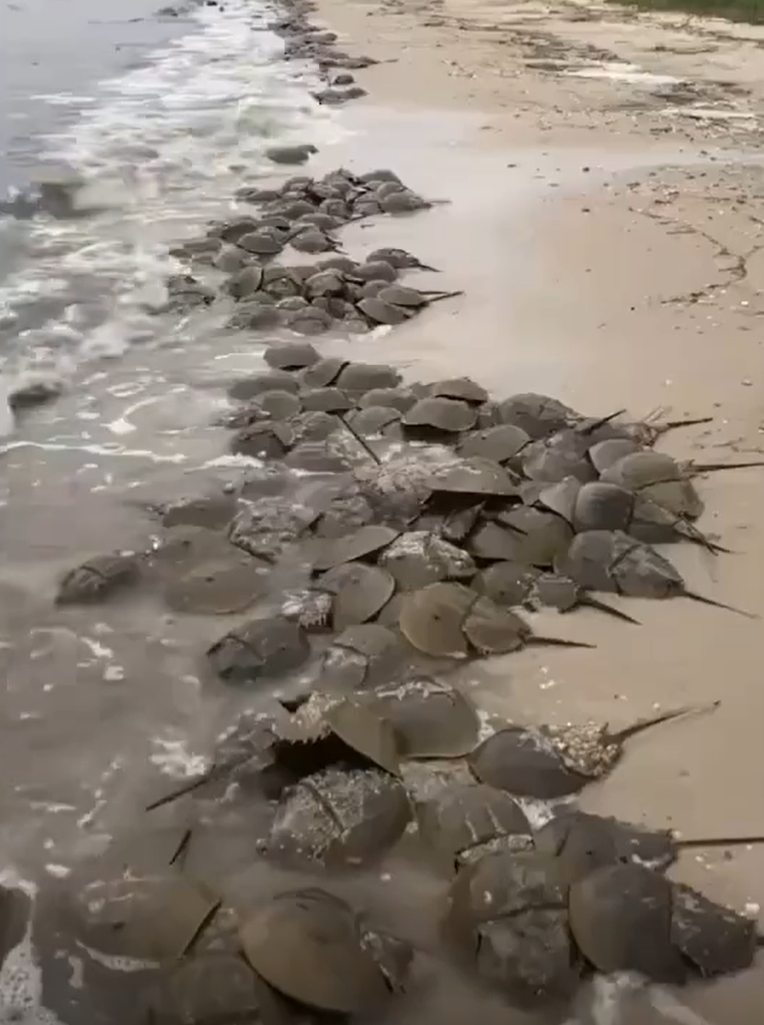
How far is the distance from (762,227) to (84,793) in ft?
16.1

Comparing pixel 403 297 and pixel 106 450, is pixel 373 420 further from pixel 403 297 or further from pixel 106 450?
pixel 403 297

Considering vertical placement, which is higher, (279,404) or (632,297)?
(632,297)

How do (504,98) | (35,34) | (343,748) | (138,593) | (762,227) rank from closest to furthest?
(343,748), (138,593), (762,227), (504,98), (35,34)

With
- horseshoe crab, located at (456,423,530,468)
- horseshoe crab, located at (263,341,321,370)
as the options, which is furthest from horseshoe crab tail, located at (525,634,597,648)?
horseshoe crab, located at (263,341,321,370)

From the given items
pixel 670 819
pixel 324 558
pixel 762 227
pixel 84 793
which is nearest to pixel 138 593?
pixel 324 558

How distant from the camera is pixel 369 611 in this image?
2762mm

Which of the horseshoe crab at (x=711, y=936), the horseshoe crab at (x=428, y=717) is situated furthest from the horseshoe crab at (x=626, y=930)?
the horseshoe crab at (x=428, y=717)

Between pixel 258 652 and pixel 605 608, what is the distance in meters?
0.97

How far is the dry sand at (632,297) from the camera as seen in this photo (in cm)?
240

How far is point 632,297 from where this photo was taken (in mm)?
4906

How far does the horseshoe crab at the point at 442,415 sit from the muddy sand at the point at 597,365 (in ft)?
1.21

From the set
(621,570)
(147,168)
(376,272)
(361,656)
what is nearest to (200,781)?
(361,656)

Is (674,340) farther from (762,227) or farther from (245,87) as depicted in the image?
(245,87)

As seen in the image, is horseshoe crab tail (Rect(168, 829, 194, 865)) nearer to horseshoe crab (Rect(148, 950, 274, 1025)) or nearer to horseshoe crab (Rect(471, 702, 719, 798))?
horseshoe crab (Rect(148, 950, 274, 1025))
